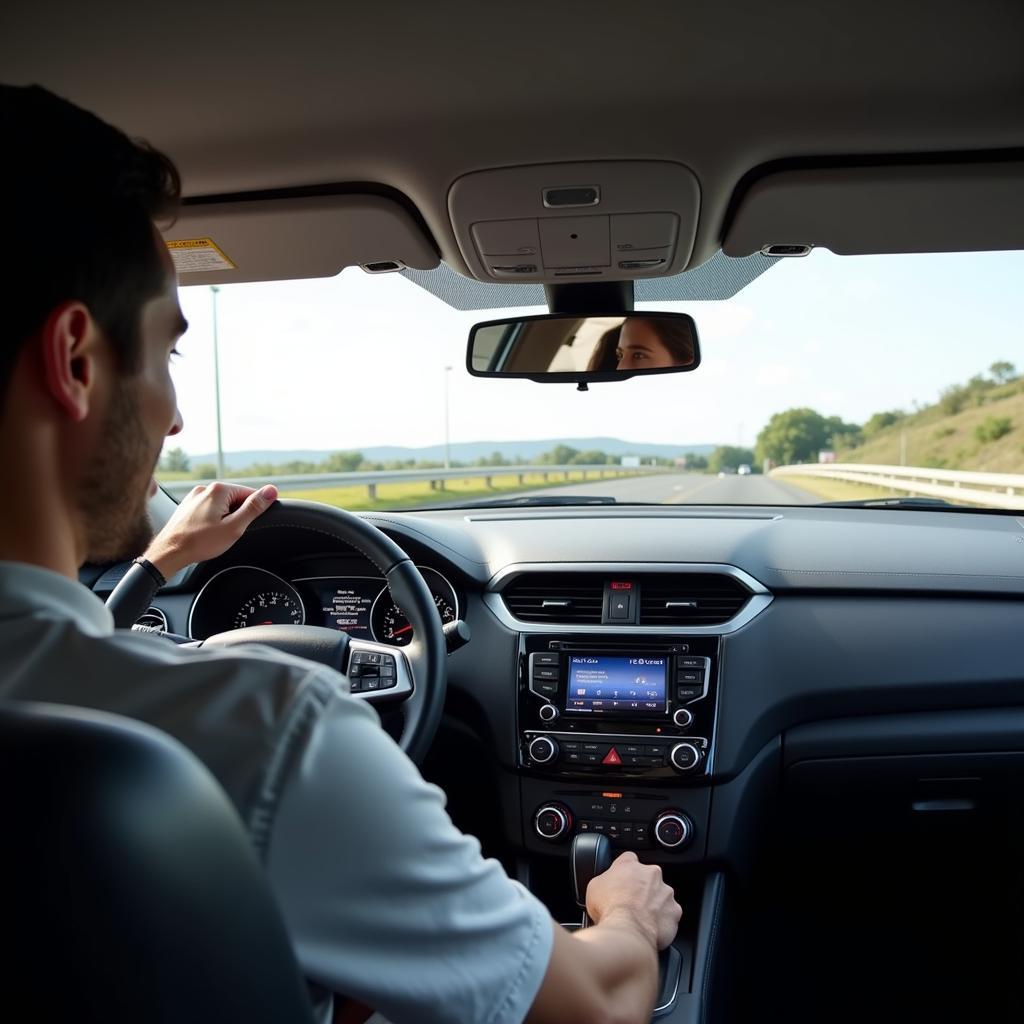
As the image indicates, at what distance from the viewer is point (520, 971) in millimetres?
1126

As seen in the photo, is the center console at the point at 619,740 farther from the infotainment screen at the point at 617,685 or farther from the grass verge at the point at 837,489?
the grass verge at the point at 837,489

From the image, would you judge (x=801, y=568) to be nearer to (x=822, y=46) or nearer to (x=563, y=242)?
(x=563, y=242)

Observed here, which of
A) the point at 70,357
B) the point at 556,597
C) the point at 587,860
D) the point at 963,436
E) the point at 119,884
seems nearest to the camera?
the point at 119,884

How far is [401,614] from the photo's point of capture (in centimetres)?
363

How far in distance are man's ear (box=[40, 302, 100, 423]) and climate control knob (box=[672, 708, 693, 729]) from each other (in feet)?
8.37

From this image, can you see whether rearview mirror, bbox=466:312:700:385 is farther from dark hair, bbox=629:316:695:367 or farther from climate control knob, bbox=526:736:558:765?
climate control knob, bbox=526:736:558:765

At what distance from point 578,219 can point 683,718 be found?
1717 mm

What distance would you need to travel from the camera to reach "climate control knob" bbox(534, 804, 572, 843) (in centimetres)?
337

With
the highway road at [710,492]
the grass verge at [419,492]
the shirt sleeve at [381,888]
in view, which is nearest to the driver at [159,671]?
the shirt sleeve at [381,888]

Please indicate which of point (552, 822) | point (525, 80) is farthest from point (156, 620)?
point (525, 80)

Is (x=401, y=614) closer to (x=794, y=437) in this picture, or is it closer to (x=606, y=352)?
(x=606, y=352)

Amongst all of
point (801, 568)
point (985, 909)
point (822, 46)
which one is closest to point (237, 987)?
point (822, 46)

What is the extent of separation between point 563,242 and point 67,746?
2.65 metres

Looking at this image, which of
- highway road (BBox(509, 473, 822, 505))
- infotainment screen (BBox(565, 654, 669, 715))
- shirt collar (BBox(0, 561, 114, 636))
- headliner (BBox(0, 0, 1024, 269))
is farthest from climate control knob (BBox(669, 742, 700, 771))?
shirt collar (BBox(0, 561, 114, 636))
